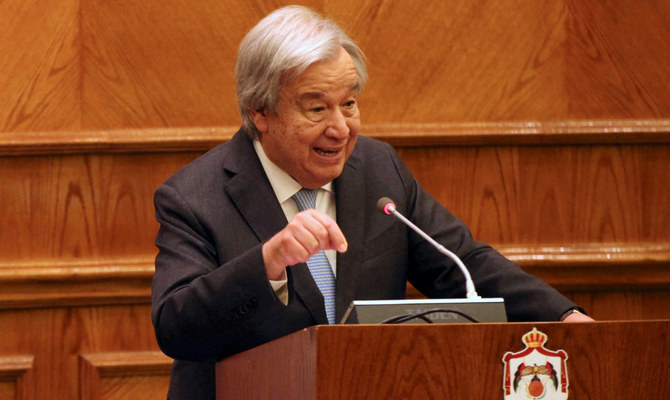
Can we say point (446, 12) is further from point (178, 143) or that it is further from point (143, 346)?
point (143, 346)

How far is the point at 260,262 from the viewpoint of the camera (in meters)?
1.60

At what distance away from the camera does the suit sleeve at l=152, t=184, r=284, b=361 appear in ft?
5.33

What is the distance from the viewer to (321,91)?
1.93 m

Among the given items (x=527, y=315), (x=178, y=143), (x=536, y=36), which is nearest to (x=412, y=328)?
(x=527, y=315)

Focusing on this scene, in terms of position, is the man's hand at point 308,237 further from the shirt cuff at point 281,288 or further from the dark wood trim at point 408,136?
the dark wood trim at point 408,136

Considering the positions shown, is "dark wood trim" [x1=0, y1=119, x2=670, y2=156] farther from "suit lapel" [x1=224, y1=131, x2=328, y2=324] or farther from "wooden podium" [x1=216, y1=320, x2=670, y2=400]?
"wooden podium" [x1=216, y1=320, x2=670, y2=400]

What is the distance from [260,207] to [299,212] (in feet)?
0.51

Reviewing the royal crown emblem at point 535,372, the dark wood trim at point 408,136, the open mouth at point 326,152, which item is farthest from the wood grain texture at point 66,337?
the royal crown emblem at point 535,372

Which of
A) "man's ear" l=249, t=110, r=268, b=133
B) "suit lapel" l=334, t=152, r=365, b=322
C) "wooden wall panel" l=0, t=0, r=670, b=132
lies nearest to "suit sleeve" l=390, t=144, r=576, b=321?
"suit lapel" l=334, t=152, r=365, b=322

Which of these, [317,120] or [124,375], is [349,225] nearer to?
[317,120]

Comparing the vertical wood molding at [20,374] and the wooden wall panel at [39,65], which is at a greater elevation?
the wooden wall panel at [39,65]

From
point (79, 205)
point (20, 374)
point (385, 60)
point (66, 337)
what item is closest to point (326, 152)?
point (385, 60)

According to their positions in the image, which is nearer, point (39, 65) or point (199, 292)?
point (199, 292)

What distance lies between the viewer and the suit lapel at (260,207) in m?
1.85
